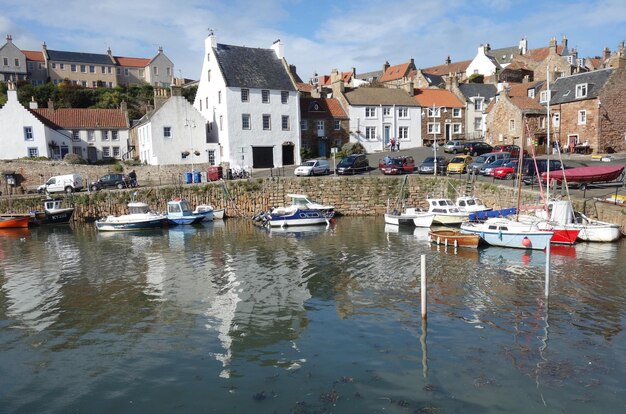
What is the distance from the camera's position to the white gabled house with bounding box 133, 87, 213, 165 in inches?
1959

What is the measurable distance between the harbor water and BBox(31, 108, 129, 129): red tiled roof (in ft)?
119

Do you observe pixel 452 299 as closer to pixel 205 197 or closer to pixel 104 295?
pixel 104 295

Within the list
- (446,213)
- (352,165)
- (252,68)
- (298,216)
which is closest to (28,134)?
(252,68)

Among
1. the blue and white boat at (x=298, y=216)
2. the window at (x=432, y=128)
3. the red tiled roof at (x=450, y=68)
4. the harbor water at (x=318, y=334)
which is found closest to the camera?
the harbor water at (x=318, y=334)

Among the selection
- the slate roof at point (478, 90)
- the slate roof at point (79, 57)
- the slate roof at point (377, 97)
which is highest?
the slate roof at point (79, 57)

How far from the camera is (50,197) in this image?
1649 inches

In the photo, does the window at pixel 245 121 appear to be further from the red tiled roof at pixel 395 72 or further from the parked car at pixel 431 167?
the red tiled roof at pixel 395 72

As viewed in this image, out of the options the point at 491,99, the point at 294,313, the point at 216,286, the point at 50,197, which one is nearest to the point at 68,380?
the point at 294,313

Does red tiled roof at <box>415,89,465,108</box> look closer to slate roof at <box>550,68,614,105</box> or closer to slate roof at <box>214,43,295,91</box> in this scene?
slate roof at <box>550,68,614,105</box>

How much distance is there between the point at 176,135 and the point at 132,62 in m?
57.8

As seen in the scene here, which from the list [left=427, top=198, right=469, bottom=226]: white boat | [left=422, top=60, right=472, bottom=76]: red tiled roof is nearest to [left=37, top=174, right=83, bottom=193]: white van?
[left=427, top=198, right=469, bottom=226]: white boat

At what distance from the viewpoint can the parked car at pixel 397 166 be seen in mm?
42825

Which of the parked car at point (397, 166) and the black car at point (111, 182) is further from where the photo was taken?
the black car at point (111, 182)

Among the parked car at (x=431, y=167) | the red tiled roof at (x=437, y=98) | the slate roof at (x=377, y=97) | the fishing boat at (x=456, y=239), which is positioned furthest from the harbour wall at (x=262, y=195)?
the red tiled roof at (x=437, y=98)
